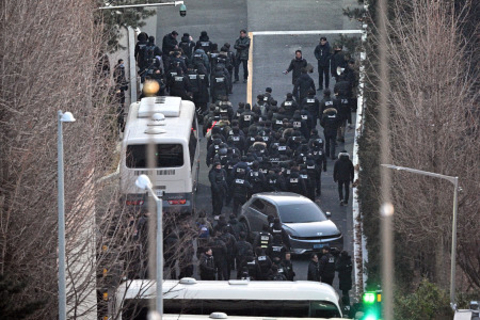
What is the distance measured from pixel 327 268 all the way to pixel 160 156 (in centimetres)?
604

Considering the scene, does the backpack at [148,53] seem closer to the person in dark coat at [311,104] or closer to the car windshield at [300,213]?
the person in dark coat at [311,104]

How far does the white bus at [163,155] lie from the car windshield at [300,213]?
2638 millimetres

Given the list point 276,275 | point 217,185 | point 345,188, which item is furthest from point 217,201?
point 276,275

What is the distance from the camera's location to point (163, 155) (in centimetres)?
3225

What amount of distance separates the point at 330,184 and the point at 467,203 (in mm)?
8064

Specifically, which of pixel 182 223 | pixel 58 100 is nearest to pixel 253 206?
pixel 182 223

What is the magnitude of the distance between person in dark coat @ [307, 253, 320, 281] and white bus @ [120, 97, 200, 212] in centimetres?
486

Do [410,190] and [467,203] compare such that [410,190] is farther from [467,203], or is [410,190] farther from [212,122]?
[212,122]

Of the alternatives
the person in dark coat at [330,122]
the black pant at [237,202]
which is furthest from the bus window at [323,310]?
the person in dark coat at [330,122]

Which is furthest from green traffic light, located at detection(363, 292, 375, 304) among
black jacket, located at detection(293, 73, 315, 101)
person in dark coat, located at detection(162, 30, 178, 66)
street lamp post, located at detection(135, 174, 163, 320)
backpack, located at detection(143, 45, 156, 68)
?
person in dark coat, located at detection(162, 30, 178, 66)

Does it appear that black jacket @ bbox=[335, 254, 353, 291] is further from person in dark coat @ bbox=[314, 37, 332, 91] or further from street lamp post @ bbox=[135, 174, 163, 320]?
person in dark coat @ bbox=[314, 37, 332, 91]

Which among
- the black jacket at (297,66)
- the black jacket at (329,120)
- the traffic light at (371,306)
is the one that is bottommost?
the traffic light at (371,306)

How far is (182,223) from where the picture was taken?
29375mm

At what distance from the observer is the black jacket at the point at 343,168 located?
33.0 m
